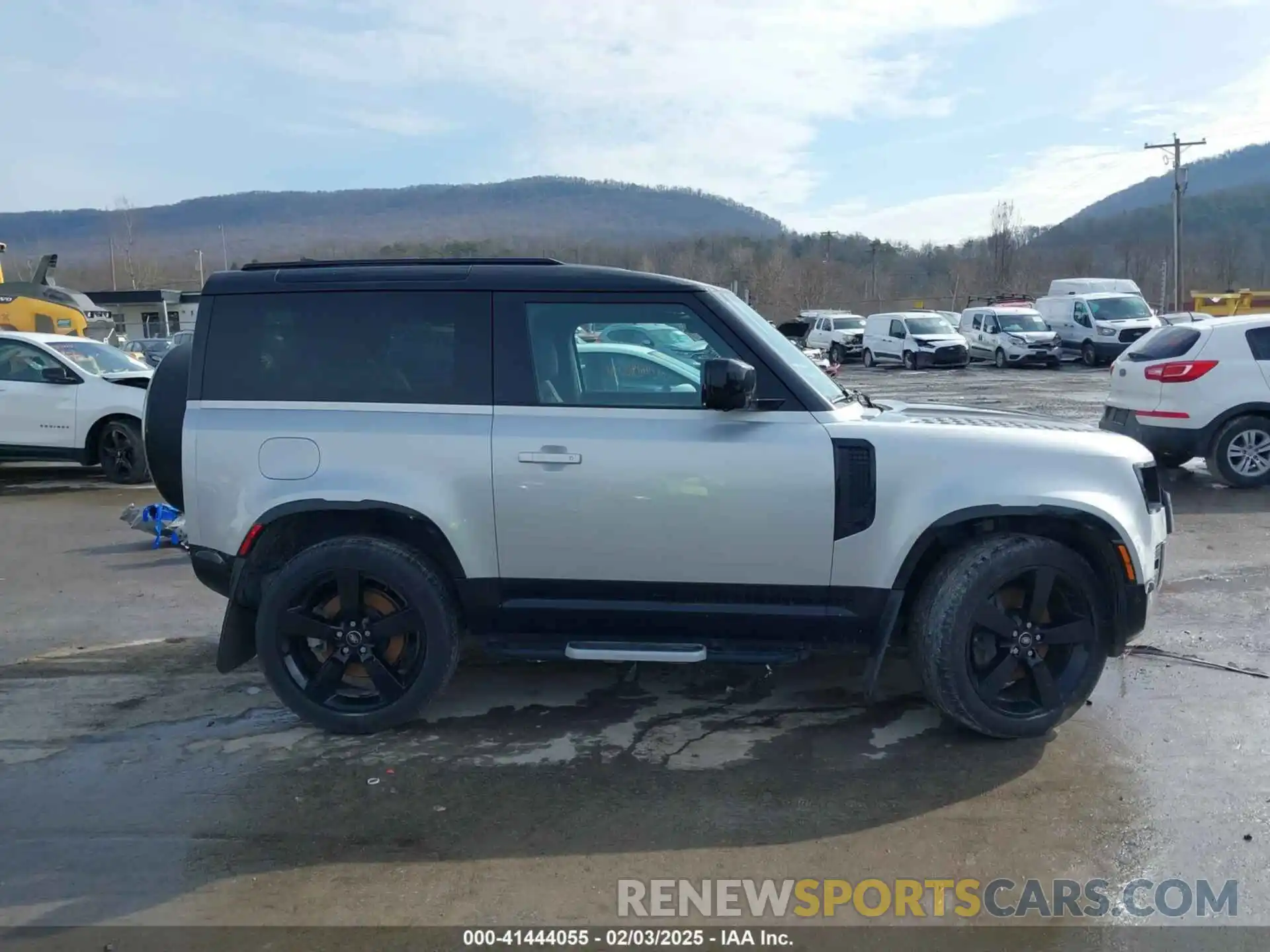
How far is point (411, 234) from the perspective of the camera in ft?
358

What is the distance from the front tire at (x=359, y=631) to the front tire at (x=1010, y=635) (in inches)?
82.0

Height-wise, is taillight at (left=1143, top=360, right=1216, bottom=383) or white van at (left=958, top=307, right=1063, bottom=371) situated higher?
white van at (left=958, top=307, right=1063, bottom=371)

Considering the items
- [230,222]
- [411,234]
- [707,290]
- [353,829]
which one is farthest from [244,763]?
[230,222]

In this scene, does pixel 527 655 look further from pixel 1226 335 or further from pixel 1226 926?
pixel 1226 335

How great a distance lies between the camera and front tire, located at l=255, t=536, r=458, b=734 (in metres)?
4.26

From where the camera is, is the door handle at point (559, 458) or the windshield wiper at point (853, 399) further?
the windshield wiper at point (853, 399)

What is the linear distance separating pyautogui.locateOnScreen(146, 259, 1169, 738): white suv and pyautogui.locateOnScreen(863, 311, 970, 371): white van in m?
27.5

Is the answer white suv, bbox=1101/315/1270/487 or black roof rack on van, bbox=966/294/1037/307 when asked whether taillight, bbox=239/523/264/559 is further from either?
black roof rack on van, bbox=966/294/1037/307

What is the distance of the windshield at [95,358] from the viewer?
1133 cm

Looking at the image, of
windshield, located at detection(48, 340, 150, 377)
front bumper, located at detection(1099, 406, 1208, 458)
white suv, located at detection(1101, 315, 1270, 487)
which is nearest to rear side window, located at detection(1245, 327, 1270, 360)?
white suv, located at detection(1101, 315, 1270, 487)

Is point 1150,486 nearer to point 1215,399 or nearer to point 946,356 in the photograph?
point 1215,399

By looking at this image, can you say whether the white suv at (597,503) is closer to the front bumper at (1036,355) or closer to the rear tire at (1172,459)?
the rear tire at (1172,459)

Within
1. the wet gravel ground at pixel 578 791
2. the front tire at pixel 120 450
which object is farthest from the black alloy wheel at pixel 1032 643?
the front tire at pixel 120 450

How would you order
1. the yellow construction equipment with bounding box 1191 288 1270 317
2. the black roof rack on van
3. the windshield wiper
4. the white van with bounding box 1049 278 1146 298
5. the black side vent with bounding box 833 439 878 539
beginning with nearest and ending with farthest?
the black side vent with bounding box 833 439 878 539
the windshield wiper
the white van with bounding box 1049 278 1146 298
the yellow construction equipment with bounding box 1191 288 1270 317
the black roof rack on van
